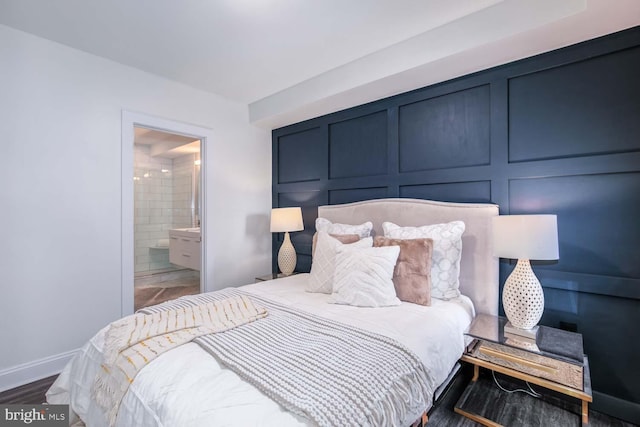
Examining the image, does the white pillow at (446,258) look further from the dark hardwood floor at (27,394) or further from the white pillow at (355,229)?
the dark hardwood floor at (27,394)

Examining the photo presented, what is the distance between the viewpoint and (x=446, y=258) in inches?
82.4

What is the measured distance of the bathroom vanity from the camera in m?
4.50

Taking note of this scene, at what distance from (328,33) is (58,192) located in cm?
248

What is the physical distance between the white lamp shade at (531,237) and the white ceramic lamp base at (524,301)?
4.5 inches

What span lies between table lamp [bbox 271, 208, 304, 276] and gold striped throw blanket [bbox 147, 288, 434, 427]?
5.81 ft

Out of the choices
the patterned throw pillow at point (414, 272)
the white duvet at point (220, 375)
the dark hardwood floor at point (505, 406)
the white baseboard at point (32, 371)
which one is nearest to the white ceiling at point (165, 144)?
the white baseboard at point (32, 371)

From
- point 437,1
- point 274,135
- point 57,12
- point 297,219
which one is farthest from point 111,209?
point 437,1

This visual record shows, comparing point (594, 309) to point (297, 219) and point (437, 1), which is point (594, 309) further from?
point (297, 219)

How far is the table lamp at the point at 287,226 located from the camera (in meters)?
3.29

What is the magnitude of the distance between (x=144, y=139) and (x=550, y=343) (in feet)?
18.8

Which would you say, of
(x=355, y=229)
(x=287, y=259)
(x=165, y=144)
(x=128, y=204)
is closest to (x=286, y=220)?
(x=287, y=259)

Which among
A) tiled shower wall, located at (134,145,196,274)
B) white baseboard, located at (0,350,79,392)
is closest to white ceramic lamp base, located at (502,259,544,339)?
white baseboard, located at (0,350,79,392)

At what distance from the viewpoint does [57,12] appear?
1.99 meters

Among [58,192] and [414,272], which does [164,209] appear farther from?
[414,272]
